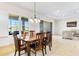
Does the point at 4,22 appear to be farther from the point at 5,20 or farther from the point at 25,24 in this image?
the point at 25,24

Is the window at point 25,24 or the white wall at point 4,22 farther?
the window at point 25,24

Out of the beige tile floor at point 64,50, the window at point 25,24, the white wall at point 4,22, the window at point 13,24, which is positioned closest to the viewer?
the beige tile floor at point 64,50

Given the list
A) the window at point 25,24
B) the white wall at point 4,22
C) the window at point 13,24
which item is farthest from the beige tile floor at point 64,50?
the window at point 25,24

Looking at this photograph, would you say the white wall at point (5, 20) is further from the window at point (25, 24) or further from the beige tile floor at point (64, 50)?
the beige tile floor at point (64, 50)

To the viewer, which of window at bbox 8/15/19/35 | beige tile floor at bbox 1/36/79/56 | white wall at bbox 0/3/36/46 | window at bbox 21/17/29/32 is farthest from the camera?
window at bbox 21/17/29/32

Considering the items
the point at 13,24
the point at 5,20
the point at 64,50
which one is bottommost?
the point at 64,50

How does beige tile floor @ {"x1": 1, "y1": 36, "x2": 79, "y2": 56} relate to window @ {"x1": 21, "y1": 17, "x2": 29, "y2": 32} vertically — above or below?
below

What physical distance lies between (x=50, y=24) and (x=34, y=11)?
1385 millimetres

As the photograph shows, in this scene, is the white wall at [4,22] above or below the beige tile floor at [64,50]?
above

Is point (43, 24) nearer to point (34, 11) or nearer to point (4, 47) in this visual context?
point (34, 11)

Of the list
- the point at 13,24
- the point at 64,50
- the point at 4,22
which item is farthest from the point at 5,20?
the point at 64,50

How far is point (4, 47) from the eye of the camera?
3916mm

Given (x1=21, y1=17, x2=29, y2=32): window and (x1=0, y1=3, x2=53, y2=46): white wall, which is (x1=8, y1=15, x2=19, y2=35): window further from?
(x1=21, y1=17, x2=29, y2=32): window

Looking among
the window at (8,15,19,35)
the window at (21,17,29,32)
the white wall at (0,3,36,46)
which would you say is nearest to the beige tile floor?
the white wall at (0,3,36,46)
